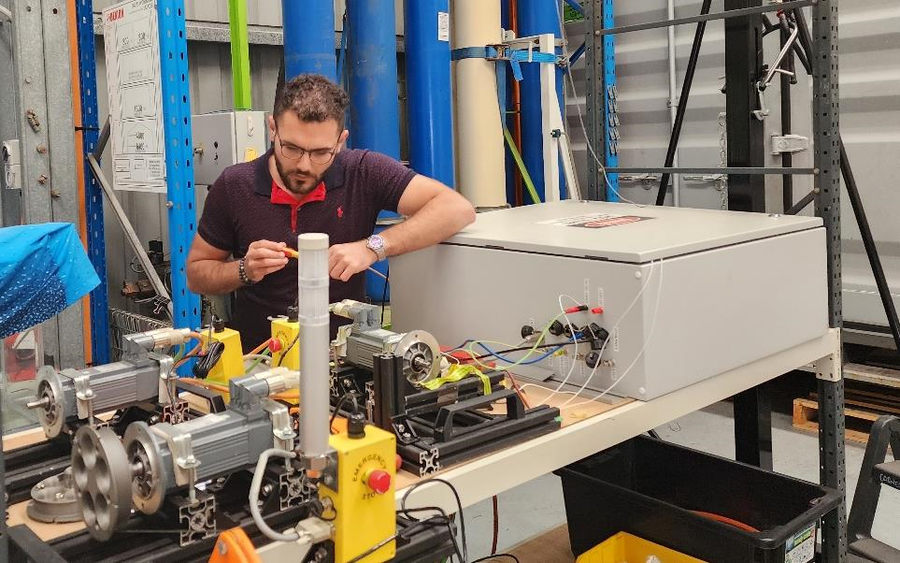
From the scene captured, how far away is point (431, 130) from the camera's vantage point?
11.6 ft

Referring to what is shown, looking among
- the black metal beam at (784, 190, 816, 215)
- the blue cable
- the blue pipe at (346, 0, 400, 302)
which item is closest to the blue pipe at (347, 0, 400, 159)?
the blue pipe at (346, 0, 400, 302)

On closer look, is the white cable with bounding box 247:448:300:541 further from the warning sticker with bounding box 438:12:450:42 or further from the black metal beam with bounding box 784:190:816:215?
the warning sticker with bounding box 438:12:450:42

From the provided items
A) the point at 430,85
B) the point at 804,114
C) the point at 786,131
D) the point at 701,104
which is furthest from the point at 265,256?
the point at 701,104

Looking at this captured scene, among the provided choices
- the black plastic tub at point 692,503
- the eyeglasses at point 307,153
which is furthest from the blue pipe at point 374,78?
the black plastic tub at point 692,503

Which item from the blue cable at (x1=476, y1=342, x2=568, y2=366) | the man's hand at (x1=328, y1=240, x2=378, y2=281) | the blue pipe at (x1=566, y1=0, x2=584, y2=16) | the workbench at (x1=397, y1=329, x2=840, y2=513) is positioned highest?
the blue pipe at (x1=566, y1=0, x2=584, y2=16)

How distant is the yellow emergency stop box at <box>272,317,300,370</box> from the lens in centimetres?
129

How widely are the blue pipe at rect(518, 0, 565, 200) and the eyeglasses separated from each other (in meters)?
2.24

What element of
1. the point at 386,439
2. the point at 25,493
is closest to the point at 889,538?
the point at 386,439

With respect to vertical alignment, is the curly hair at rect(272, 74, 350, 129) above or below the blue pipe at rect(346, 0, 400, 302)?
below

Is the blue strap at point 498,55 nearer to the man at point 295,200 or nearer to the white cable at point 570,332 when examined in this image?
the man at point 295,200

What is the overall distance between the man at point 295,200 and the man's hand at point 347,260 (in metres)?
0.13

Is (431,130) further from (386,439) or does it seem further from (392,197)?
(386,439)

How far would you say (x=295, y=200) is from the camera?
2023 mm

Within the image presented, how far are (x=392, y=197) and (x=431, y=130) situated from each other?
1.52 metres
